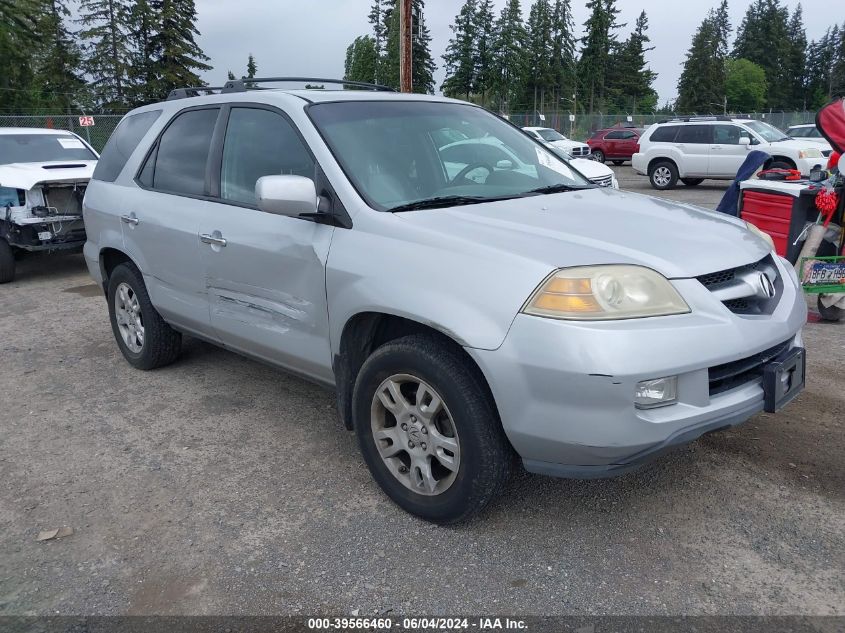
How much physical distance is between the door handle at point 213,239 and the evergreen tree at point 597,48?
81842mm

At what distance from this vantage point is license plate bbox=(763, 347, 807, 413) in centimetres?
281

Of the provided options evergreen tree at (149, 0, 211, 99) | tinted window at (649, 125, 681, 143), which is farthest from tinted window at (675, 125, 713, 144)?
evergreen tree at (149, 0, 211, 99)

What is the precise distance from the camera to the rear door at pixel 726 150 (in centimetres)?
1797

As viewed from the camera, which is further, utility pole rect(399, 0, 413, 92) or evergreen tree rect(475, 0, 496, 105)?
evergreen tree rect(475, 0, 496, 105)

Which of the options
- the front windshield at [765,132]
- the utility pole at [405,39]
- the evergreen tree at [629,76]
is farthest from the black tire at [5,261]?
the evergreen tree at [629,76]

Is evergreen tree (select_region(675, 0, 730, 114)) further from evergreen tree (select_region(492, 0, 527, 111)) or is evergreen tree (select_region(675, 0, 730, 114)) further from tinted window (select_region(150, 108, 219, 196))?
tinted window (select_region(150, 108, 219, 196))

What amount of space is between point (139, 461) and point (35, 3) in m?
53.3

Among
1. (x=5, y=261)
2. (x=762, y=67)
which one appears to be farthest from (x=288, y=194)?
(x=762, y=67)

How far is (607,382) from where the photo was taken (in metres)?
2.44

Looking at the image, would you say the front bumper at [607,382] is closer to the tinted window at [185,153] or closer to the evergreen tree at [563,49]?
the tinted window at [185,153]

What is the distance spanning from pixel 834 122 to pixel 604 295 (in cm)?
473

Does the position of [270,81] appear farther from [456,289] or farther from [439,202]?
[456,289]

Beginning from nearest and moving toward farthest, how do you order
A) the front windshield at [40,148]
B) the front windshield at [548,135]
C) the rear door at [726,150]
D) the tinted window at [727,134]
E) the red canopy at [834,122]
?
the red canopy at [834,122], the front windshield at [40,148], the rear door at [726,150], the tinted window at [727,134], the front windshield at [548,135]

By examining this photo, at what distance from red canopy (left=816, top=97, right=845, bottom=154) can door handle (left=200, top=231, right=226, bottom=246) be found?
503cm
